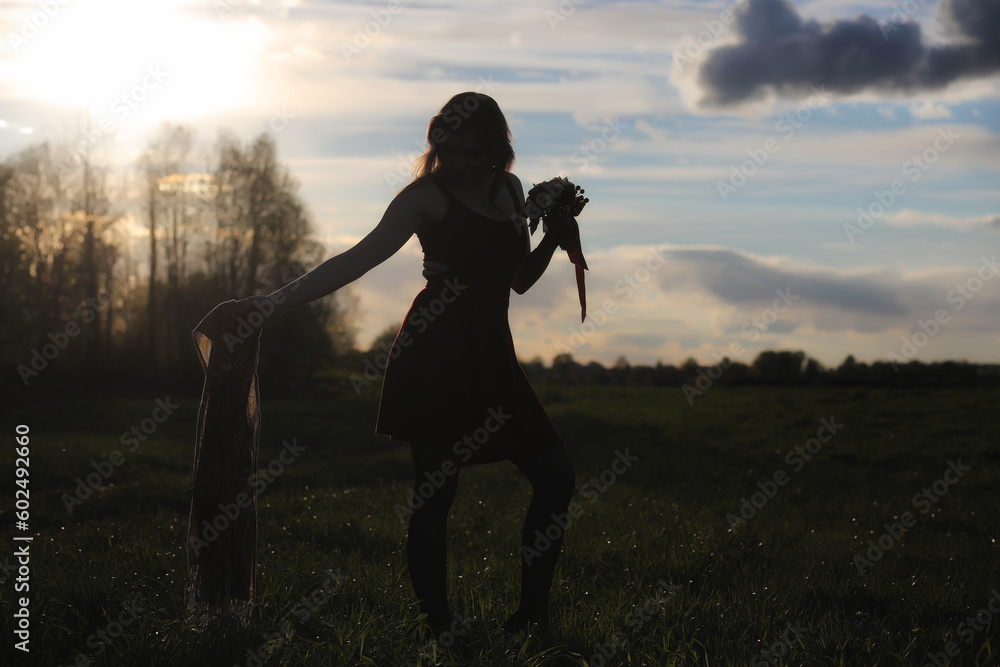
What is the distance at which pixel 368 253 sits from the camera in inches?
128

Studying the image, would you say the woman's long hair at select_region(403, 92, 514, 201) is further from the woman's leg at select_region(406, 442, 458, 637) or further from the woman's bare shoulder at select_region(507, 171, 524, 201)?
the woman's leg at select_region(406, 442, 458, 637)

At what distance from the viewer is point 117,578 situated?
433 cm

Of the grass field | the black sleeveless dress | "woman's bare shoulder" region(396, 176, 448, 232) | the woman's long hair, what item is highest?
the woman's long hair

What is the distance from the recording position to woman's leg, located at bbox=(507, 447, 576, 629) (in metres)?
3.46

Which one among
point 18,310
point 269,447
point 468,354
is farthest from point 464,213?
point 18,310

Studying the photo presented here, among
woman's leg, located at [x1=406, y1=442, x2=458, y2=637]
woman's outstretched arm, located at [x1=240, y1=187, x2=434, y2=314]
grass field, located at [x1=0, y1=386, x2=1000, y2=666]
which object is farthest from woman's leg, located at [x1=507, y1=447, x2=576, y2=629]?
woman's outstretched arm, located at [x1=240, y1=187, x2=434, y2=314]

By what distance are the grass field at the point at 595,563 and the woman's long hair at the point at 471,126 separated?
1.95 m

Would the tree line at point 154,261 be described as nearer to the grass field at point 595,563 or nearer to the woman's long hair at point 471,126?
the grass field at point 595,563

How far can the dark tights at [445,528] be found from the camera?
10.8ft

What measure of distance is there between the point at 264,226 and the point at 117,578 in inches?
1178

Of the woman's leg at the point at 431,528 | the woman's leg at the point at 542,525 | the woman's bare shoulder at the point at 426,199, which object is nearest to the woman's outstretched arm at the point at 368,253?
the woman's bare shoulder at the point at 426,199

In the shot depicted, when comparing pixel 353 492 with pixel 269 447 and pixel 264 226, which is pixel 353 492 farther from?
pixel 264 226

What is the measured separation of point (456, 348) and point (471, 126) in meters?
0.90

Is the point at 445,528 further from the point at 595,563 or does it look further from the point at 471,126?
the point at 595,563
